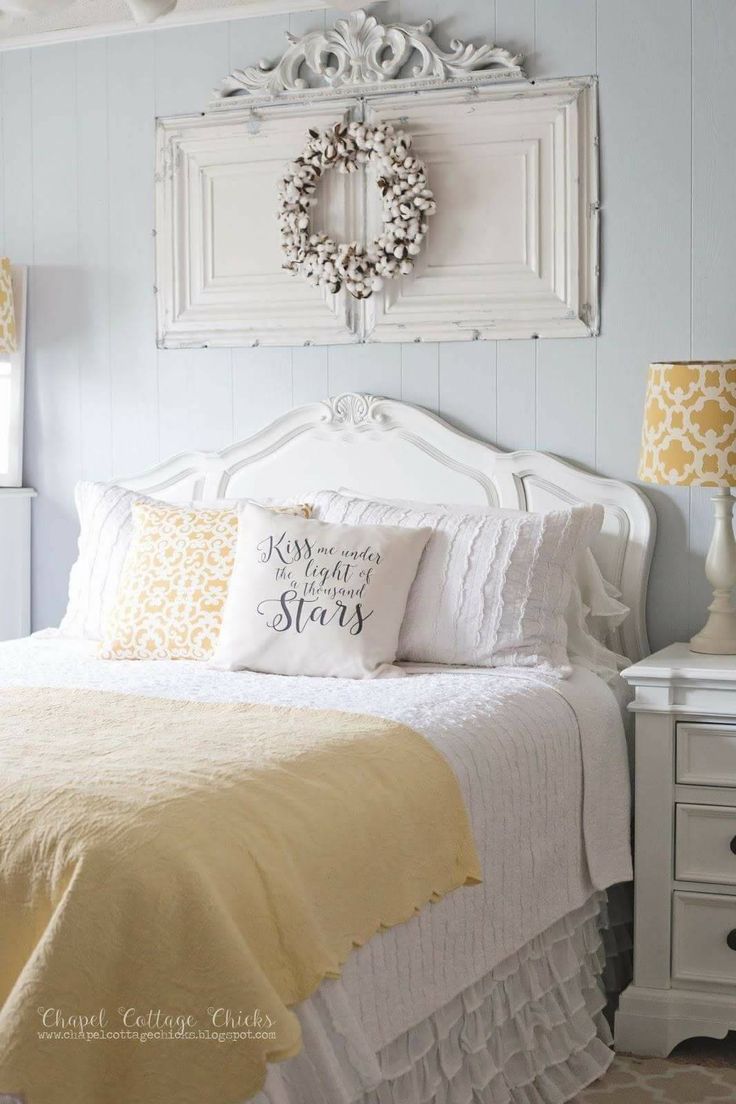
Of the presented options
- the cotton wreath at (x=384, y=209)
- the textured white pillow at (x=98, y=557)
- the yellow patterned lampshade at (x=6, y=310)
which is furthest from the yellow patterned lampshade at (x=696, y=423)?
the yellow patterned lampshade at (x=6, y=310)

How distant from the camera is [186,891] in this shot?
1474mm

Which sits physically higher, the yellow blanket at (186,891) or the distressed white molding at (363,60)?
the distressed white molding at (363,60)

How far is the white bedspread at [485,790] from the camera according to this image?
189cm

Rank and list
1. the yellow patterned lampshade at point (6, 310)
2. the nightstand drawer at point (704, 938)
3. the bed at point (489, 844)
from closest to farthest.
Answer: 1. the bed at point (489, 844)
2. the nightstand drawer at point (704, 938)
3. the yellow patterned lampshade at point (6, 310)

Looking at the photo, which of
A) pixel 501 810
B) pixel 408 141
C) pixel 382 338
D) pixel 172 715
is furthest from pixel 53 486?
pixel 501 810

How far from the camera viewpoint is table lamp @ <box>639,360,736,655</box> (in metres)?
2.76

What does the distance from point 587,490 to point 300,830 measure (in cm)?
170

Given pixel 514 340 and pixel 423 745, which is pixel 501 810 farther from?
pixel 514 340

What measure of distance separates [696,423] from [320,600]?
2.85ft

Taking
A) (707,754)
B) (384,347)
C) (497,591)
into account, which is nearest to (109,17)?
(384,347)

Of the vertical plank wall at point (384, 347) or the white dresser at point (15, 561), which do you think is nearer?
the vertical plank wall at point (384, 347)

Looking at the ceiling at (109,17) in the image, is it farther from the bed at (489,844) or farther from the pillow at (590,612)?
the pillow at (590,612)

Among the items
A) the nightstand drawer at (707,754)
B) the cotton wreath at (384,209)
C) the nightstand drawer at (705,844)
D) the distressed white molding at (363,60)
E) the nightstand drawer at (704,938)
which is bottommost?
the nightstand drawer at (704,938)

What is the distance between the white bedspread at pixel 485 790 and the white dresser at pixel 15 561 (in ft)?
3.12
